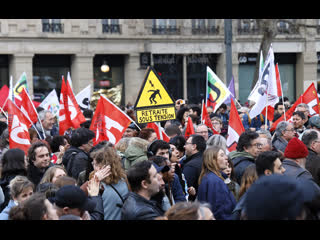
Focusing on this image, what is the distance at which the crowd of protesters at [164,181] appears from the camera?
2.86 metres

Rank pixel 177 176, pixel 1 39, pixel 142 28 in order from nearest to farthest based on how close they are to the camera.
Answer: pixel 177 176
pixel 1 39
pixel 142 28

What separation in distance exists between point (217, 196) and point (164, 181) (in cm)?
54

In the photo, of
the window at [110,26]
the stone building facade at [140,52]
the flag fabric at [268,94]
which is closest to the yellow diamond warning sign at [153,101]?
the flag fabric at [268,94]

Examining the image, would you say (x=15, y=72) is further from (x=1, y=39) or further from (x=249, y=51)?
(x=249, y=51)

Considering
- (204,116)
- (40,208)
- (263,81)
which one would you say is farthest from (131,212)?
(263,81)

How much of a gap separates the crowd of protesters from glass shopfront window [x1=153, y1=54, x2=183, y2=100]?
22.5 meters

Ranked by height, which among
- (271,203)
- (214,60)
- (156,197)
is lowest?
(156,197)

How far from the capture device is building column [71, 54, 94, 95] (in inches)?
1137

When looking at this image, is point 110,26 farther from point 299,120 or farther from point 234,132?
point 234,132

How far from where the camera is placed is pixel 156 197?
16.7ft

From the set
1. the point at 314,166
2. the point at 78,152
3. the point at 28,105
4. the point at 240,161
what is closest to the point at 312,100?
the point at 240,161

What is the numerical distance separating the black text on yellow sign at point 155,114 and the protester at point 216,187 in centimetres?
248

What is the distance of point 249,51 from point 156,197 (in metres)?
27.5

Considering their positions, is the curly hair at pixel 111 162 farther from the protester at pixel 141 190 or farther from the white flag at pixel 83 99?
the white flag at pixel 83 99
